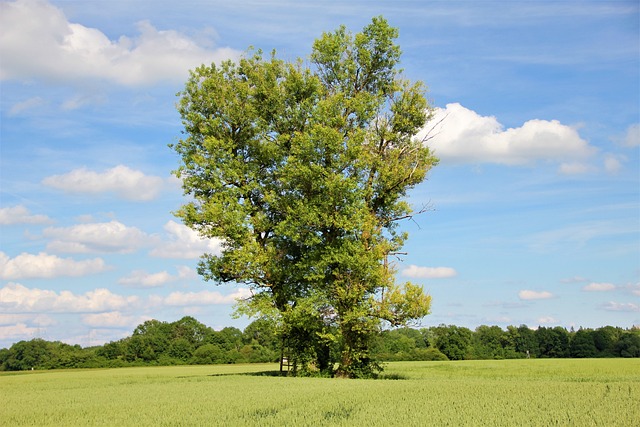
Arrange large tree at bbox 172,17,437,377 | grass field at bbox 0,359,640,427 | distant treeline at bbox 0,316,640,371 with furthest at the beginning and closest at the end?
distant treeline at bbox 0,316,640,371, large tree at bbox 172,17,437,377, grass field at bbox 0,359,640,427

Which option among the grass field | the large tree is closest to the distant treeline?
the large tree

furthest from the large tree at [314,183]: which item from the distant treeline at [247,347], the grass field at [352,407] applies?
the distant treeline at [247,347]

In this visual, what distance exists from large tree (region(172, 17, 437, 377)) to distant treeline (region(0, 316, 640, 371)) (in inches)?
1472

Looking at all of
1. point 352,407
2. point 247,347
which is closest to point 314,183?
point 352,407

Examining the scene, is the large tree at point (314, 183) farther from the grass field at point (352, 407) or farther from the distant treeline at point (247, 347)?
the distant treeline at point (247, 347)

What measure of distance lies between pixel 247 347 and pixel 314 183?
62.2 m

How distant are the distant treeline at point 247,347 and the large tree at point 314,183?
37383mm

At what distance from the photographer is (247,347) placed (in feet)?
291

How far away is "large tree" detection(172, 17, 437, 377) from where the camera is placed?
32031 millimetres

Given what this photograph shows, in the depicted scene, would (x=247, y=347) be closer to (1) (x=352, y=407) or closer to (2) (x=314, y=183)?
→ (2) (x=314, y=183)

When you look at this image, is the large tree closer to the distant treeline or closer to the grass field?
the grass field

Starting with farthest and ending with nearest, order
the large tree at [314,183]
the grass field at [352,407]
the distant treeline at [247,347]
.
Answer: the distant treeline at [247,347] → the large tree at [314,183] → the grass field at [352,407]

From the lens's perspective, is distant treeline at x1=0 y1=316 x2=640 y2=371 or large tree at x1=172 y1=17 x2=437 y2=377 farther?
distant treeline at x1=0 y1=316 x2=640 y2=371

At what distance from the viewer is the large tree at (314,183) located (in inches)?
1261
